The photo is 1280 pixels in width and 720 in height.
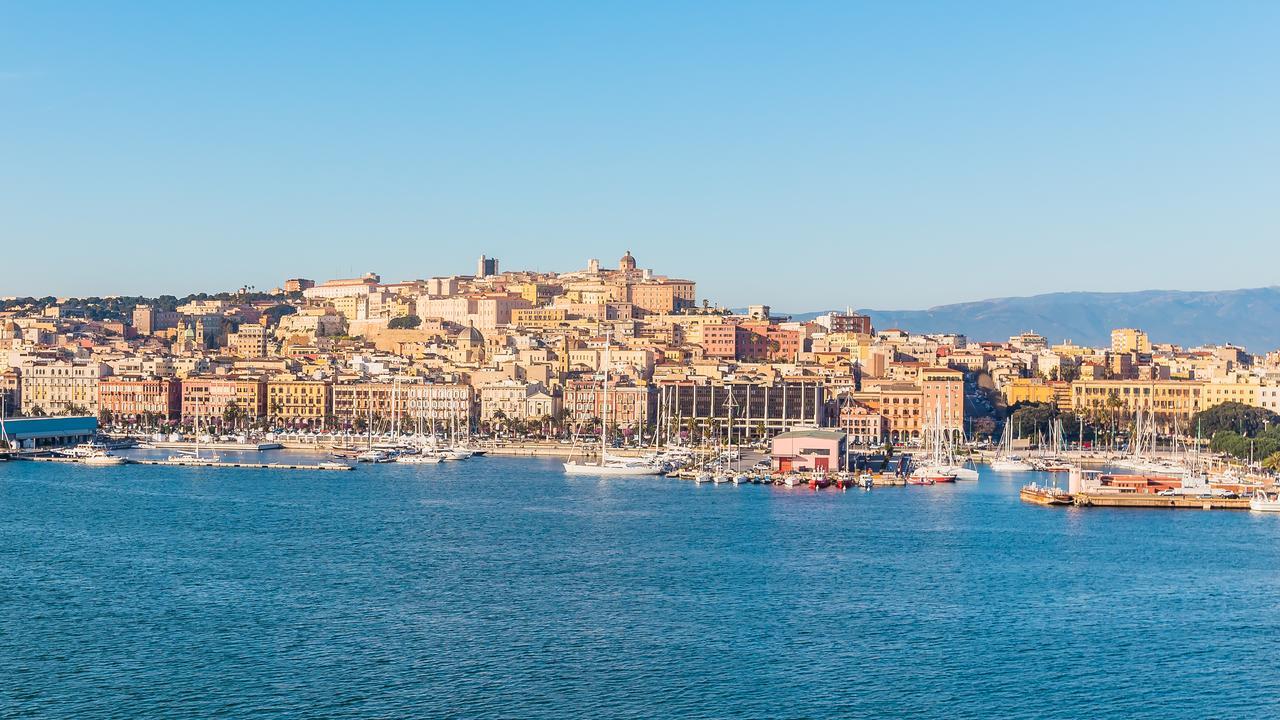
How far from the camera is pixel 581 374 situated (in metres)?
57.9

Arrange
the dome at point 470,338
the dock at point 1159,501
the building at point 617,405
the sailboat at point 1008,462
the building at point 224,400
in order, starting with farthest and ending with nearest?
the dome at point 470,338, the building at point 224,400, the building at point 617,405, the sailboat at point 1008,462, the dock at point 1159,501

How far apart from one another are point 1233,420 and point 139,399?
1327 inches

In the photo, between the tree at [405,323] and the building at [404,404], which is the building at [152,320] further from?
the building at [404,404]

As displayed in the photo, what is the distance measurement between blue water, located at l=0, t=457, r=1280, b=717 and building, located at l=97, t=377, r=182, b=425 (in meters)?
27.3

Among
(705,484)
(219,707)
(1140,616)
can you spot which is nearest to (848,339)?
(705,484)

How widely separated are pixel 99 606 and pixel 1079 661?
10.1 metres

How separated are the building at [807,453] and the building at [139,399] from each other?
25.1 metres

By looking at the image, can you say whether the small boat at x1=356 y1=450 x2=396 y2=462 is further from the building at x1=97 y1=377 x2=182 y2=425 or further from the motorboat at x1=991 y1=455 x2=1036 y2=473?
the motorboat at x1=991 y1=455 x2=1036 y2=473

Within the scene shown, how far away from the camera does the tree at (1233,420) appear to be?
160 feet

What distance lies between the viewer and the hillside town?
5272 centimetres

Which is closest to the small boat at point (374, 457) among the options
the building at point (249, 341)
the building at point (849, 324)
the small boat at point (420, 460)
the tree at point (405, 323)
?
the small boat at point (420, 460)

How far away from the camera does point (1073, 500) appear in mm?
31281

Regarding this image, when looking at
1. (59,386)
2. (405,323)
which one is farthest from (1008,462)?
(405,323)

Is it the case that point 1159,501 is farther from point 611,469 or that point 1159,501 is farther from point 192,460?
point 192,460
